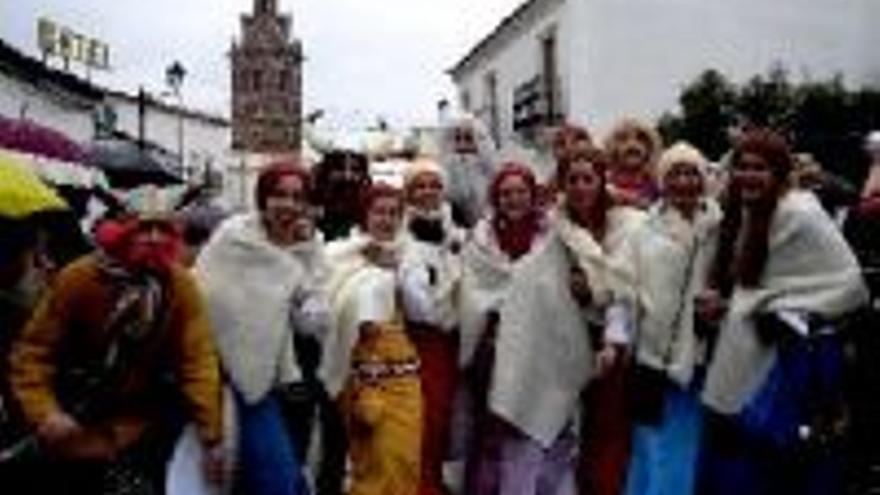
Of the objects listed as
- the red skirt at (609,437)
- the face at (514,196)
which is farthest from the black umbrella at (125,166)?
the red skirt at (609,437)

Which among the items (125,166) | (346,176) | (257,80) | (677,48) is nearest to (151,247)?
(346,176)

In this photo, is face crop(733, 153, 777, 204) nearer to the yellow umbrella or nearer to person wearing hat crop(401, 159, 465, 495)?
person wearing hat crop(401, 159, 465, 495)

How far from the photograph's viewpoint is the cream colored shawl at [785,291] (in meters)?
8.23

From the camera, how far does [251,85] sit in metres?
95.6

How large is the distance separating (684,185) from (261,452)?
81.9 inches

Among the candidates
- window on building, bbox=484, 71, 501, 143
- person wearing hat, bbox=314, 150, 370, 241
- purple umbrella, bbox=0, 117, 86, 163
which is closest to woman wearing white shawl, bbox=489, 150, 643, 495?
person wearing hat, bbox=314, 150, 370, 241

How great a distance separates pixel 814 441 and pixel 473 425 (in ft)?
5.12

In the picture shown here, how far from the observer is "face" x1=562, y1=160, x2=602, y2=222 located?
28.4 ft

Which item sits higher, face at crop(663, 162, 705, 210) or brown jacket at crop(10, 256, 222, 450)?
face at crop(663, 162, 705, 210)

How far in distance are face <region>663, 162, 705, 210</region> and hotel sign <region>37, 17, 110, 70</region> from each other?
4634cm

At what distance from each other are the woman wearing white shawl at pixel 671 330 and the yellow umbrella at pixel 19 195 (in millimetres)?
2637

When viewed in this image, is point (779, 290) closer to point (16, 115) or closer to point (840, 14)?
point (16, 115)

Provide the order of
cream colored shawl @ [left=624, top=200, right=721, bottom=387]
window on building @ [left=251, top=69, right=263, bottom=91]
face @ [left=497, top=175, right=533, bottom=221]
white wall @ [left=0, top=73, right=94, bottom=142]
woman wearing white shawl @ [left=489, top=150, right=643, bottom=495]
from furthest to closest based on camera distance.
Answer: window on building @ [left=251, top=69, right=263, bottom=91]
white wall @ [left=0, top=73, right=94, bottom=142]
face @ [left=497, top=175, right=533, bottom=221]
woman wearing white shawl @ [left=489, top=150, right=643, bottom=495]
cream colored shawl @ [left=624, top=200, right=721, bottom=387]

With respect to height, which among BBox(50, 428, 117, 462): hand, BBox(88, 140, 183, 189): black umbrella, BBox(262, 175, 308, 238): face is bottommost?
BBox(50, 428, 117, 462): hand
